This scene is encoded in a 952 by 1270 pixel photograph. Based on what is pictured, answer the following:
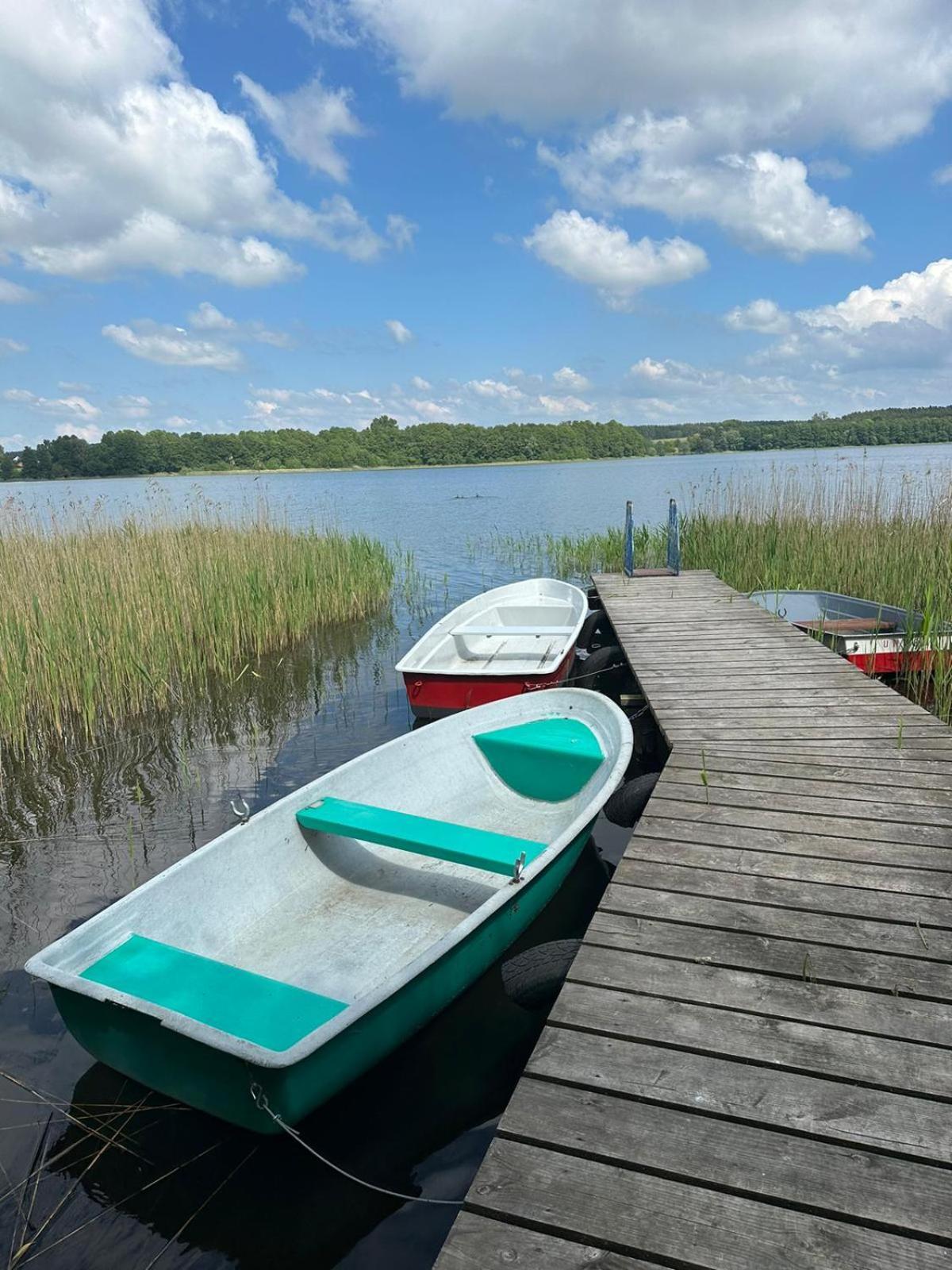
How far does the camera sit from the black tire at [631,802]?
3.78 meters

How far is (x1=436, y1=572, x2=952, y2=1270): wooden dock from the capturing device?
4.42 ft

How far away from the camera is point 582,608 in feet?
24.2

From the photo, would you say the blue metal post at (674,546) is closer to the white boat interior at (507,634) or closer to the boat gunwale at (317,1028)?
the white boat interior at (507,634)

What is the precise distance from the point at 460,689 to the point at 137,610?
3.28 meters

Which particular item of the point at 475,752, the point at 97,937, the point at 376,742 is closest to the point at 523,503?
the point at 376,742

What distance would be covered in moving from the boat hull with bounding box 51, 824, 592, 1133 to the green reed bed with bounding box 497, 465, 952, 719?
18.4 ft

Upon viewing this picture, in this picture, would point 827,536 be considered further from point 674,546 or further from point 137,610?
point 137,610

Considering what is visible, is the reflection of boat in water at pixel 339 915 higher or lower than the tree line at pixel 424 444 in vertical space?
lower

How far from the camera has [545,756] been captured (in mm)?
4023

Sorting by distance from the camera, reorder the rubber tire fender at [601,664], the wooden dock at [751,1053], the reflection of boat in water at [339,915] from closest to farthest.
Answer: the wooden dock at [751,1053] < the reflection of boat in water at [339,915] < the rubber tire fender at [601,664]

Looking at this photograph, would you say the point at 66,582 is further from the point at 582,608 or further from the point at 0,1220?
the point at 0,1220

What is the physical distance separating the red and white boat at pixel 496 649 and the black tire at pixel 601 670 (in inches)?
11.5

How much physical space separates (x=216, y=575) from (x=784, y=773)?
21.6ft

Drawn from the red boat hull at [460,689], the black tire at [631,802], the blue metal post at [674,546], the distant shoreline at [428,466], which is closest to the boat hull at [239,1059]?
the black tire at [631,802]
